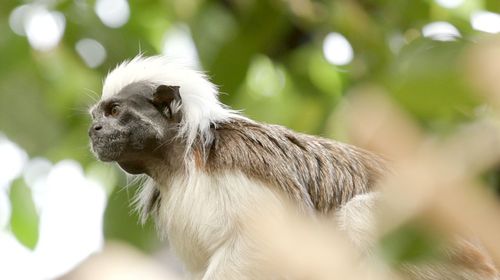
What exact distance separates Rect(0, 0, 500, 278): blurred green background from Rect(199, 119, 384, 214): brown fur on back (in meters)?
0.13

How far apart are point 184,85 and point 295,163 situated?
0.60 metres

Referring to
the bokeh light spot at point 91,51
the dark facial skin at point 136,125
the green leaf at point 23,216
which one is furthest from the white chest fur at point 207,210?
the green leaf at point 23,216

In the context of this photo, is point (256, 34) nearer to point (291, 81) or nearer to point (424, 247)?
point (291, 81)

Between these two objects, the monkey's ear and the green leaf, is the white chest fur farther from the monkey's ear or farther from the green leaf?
the green leaf

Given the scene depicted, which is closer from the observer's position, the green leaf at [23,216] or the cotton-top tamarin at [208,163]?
the cotton-top tamarin at [208,163]

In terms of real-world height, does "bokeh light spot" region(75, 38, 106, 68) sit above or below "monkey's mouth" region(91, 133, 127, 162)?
above

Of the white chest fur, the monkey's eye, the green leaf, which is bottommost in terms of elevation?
the green leaf

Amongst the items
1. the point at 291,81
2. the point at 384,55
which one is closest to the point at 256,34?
the point at 384,55

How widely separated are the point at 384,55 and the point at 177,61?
1.00 metres

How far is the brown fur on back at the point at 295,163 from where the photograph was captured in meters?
3.14

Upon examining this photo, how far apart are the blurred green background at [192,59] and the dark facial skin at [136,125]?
0.12 metres

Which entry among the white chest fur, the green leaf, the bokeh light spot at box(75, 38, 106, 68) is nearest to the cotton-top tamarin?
the white chest fur

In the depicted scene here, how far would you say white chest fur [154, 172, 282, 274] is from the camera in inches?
120

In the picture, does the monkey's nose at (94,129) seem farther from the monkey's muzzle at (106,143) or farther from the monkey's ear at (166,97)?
the monkey's ear at (166,97)
